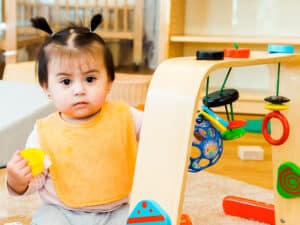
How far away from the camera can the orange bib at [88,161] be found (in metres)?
0.88

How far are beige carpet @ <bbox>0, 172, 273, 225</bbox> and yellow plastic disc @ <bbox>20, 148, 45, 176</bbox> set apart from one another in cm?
Answer: 36

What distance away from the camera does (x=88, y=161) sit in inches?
34.7

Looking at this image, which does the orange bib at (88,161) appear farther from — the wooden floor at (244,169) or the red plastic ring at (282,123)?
the wooden floor at (244,169)

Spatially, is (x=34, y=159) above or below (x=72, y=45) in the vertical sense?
below

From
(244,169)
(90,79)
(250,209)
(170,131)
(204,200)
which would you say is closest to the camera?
(170,131)

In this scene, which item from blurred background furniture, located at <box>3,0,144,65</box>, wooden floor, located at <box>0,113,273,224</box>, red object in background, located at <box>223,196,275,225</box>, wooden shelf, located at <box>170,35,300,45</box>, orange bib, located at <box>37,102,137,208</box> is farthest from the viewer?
blurred background furniture, located at <box>3,0,144,65</box>

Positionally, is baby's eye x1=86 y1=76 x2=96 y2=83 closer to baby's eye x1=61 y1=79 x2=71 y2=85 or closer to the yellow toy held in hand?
baby's eye x1=61 y1=79 x2=71 y2=85

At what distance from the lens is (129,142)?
91 centimetres

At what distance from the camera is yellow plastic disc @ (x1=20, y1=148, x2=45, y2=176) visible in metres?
0.80

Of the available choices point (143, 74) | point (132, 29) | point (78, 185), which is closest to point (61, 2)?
point (132, 29)

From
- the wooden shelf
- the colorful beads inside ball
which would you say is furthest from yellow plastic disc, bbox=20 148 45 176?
the wooden shelf

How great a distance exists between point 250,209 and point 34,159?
0.52 meters

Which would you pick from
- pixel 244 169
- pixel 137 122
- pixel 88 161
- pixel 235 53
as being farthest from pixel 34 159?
pixel 244 169

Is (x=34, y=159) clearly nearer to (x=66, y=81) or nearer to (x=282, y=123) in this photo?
(x=66, y=81)
